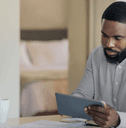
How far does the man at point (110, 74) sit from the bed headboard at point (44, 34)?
2.90m

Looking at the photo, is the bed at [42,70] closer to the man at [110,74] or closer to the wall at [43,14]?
the wall at [43,14]

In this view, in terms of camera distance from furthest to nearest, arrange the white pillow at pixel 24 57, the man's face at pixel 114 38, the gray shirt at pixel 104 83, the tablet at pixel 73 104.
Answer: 1. the white pillow at pixel 24 57
2. the gray shirt at pixel 104 83
3. the man's face at pixel 114 38
4. the tablet at pixel 73 104

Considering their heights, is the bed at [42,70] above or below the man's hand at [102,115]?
below

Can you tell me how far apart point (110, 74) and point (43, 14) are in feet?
10.8

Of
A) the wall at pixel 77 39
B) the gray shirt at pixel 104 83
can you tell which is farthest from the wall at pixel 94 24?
the gray shirt at pixel 104 83

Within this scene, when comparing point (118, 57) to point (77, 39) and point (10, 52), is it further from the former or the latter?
point (77, 39)

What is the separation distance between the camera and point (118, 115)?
95 centimetres

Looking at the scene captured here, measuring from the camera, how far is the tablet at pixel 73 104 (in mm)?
869

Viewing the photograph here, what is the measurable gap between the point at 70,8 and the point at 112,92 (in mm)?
1801

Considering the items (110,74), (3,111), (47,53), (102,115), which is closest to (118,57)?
(110,74)

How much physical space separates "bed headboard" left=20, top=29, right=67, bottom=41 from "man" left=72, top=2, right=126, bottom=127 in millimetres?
2897

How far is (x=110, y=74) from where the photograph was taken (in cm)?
133

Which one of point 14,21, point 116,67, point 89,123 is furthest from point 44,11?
point 89,123

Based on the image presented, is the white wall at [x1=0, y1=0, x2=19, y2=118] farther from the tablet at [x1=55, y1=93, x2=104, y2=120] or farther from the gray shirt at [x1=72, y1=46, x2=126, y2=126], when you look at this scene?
the tablet at [x1=55, y1=93, x2=104, y2=120]
